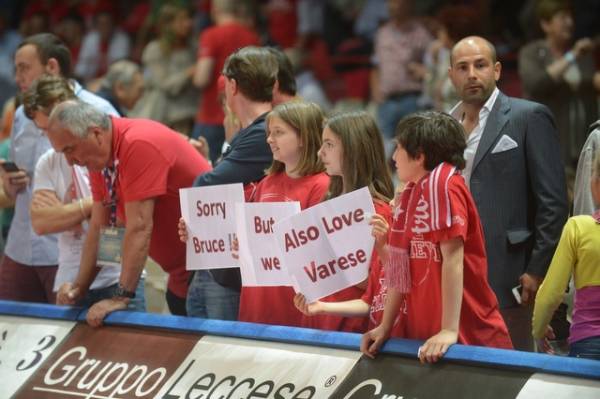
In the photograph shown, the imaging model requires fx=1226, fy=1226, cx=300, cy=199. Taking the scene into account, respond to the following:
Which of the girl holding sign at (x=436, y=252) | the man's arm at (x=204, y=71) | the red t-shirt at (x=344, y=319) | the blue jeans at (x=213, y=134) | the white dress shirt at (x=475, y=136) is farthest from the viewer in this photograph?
the man's arm at (x=204, y=71)

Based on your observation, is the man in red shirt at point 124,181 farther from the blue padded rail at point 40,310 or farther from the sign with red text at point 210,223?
the sign with red text at point 210,223

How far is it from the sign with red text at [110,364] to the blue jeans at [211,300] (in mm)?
430

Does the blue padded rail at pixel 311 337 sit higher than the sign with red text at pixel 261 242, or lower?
lower

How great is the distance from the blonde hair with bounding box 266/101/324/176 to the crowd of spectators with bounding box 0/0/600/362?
392 mm

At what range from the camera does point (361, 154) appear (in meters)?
5.04

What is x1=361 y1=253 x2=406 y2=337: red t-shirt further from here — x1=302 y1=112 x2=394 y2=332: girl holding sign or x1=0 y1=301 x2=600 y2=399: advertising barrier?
x1=0 y1=301 x2=600 y2=399: advertising barrier

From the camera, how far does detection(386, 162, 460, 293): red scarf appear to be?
14.5 ft

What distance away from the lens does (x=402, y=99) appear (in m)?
9.77

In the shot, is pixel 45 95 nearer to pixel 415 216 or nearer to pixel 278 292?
pixel 278 292

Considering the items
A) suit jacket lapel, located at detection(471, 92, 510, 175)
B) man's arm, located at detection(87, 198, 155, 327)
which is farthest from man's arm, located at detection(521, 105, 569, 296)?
man's arm, located at detection(87, 198, 155, 327)

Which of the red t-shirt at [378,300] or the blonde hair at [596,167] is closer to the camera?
the blonde hair at [596,167]

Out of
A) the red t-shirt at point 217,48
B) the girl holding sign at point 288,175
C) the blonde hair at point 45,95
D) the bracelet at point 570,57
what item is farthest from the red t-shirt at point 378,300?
the red t-shirt at point 217,48

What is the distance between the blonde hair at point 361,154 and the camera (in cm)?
502

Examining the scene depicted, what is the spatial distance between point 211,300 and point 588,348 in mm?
1992
